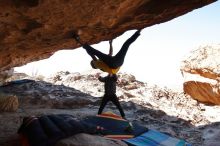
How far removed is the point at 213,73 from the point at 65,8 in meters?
8.09

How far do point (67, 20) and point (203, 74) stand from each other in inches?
311

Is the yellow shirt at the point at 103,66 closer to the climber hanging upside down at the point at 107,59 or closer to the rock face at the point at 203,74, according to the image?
the climber hanging upside down at the point at 107,59

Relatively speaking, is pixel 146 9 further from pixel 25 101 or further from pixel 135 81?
pixel 135 81

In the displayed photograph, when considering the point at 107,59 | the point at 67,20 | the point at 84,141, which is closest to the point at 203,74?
the point at 107,59

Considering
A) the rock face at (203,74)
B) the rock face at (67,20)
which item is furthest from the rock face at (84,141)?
Answer: the rock face at (203,74)

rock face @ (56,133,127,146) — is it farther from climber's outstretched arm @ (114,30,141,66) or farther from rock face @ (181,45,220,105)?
rock face @ (181,45,220,105)

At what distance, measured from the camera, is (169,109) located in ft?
38.6

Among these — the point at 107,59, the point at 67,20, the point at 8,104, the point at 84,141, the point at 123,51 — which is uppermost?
the point at 67,20

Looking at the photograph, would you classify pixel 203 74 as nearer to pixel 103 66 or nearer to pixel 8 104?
pixel 103 66

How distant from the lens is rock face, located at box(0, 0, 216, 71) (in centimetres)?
593

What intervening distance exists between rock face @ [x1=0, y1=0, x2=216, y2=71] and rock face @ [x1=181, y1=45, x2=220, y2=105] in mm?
5124

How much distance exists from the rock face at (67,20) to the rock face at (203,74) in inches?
202

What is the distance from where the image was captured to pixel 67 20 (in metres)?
6.80

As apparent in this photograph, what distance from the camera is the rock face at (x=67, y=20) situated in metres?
5.93
